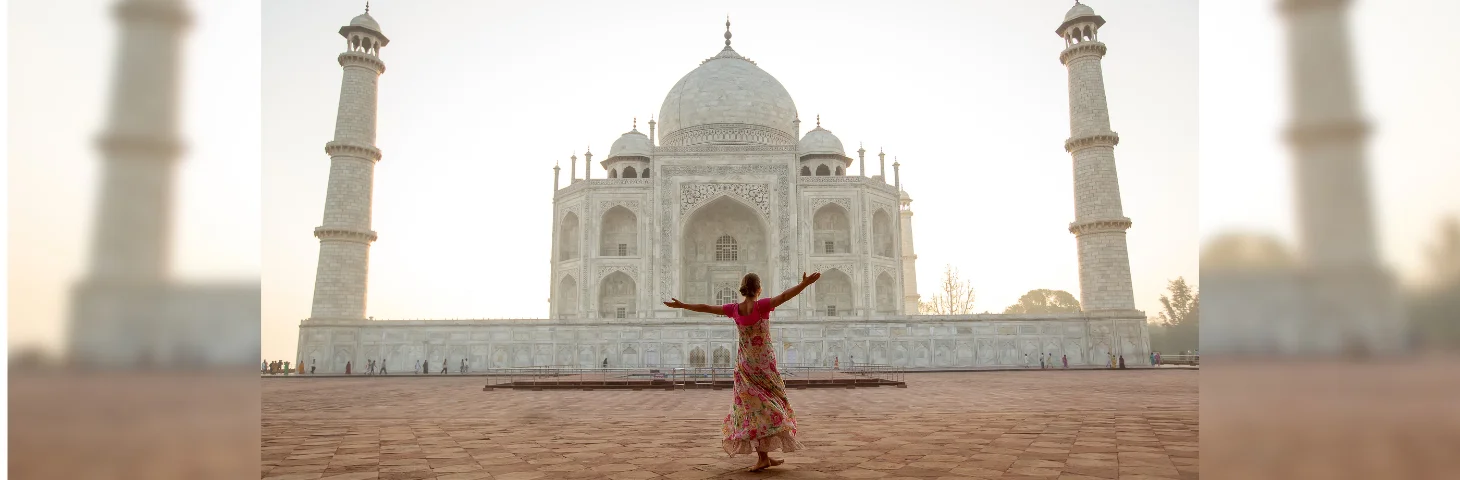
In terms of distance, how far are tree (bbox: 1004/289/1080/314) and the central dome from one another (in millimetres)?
31316

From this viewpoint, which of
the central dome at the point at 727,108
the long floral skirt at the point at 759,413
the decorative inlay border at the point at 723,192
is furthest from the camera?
the central dome at the point at 727,108

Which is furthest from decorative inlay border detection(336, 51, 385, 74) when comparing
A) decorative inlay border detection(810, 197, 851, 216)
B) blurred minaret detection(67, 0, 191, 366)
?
blurred minaret detection(67, 0, 191, 366)

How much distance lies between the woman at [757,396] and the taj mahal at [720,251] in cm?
1808

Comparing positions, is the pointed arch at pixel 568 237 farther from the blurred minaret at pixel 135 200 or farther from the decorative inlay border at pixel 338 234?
the blurred minaret at pixel 135 200

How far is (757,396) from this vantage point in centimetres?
418

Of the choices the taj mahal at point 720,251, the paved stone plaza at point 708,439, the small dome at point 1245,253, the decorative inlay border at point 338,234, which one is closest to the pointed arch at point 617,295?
the taj mahal at point 720,251

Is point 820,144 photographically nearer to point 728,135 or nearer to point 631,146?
point 728,135

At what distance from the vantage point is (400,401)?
34.0 feet

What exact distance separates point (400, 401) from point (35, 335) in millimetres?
8786

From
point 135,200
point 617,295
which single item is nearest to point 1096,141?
point 617,295

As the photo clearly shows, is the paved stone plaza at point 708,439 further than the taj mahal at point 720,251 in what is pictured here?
No

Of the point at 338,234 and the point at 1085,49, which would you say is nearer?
the point at 338,234

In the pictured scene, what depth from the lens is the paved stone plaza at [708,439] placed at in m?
4.14

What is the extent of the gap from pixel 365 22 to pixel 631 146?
1094cm
